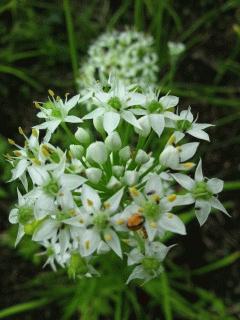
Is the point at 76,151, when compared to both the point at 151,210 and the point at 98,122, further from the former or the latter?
the point at 151,210

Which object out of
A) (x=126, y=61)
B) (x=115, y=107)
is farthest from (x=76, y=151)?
(x=126, y=61)

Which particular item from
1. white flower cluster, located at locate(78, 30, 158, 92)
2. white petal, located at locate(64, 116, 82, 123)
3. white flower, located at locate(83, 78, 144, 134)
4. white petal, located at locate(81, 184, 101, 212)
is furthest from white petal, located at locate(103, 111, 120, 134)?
white flower cluster, located at locate(78, 30, 158, 92)

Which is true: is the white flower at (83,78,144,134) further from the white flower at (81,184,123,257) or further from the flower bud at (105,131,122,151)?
the white flower at (81,184,123,257)

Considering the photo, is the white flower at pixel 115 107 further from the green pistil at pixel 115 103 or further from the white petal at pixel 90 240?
the white petal at pixel 90 240

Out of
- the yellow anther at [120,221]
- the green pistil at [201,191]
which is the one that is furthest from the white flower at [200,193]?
the yellow anther at [120,221]

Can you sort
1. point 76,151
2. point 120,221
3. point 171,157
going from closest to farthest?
point 120,221
point 171,157
point 76,151

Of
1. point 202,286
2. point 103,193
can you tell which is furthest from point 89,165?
point 202,286
